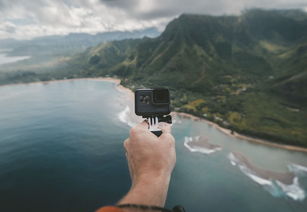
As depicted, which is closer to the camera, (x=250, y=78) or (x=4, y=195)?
(x=4, y=195)

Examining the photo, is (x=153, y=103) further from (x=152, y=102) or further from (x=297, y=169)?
(x=297, y=169)

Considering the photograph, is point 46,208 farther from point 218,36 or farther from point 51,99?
point 218,36

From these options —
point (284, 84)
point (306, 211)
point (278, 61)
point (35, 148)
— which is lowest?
point (306, 211)

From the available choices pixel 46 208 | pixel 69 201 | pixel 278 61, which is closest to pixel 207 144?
pixel 69 201

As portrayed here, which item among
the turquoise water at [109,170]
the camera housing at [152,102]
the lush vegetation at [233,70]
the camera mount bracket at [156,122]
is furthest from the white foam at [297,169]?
the camera mount bracket at [156,122]

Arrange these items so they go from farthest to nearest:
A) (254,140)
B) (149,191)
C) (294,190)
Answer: (254,140) → (294,190) → (149,191)

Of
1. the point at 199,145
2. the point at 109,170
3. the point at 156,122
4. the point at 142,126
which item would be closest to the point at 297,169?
the point at 199,145

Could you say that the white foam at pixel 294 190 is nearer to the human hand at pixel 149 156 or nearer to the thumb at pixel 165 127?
the thumb at pixel 165 127
